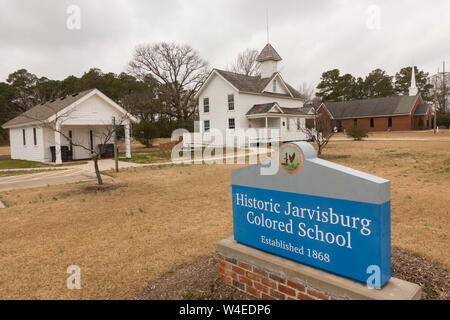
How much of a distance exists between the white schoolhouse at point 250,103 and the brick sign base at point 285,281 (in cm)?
2518

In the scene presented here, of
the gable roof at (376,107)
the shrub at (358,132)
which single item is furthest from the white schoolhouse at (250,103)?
the gable roof at (376,107)

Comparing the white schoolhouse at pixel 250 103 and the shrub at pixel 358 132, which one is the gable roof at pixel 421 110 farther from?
the white schoolhouse at pixel 250 103

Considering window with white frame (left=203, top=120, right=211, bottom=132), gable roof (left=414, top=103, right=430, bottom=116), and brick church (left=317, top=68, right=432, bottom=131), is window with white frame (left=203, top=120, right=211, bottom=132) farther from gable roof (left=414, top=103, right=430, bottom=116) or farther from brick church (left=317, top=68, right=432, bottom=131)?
gable roof (left=414, top=103, right=430, bottom=116)

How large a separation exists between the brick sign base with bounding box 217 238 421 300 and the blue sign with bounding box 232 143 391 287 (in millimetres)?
91

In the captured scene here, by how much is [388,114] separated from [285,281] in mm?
51838

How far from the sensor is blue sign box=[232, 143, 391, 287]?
109 inches

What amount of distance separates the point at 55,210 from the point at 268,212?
22.2 ft

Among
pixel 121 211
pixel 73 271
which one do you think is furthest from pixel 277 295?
pixel 121 211

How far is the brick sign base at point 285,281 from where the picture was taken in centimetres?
281

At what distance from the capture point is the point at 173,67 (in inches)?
1774

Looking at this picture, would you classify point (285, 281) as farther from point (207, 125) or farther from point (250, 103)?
point (207, 125)

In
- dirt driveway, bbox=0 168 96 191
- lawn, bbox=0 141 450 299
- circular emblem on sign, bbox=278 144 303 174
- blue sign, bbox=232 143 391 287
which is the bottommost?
lawn, bbox=0 141 450 299

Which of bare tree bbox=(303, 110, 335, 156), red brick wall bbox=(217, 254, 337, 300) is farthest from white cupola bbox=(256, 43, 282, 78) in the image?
red brick wall bbox=(217, 254, 337, 300)

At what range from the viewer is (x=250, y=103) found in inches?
1195
